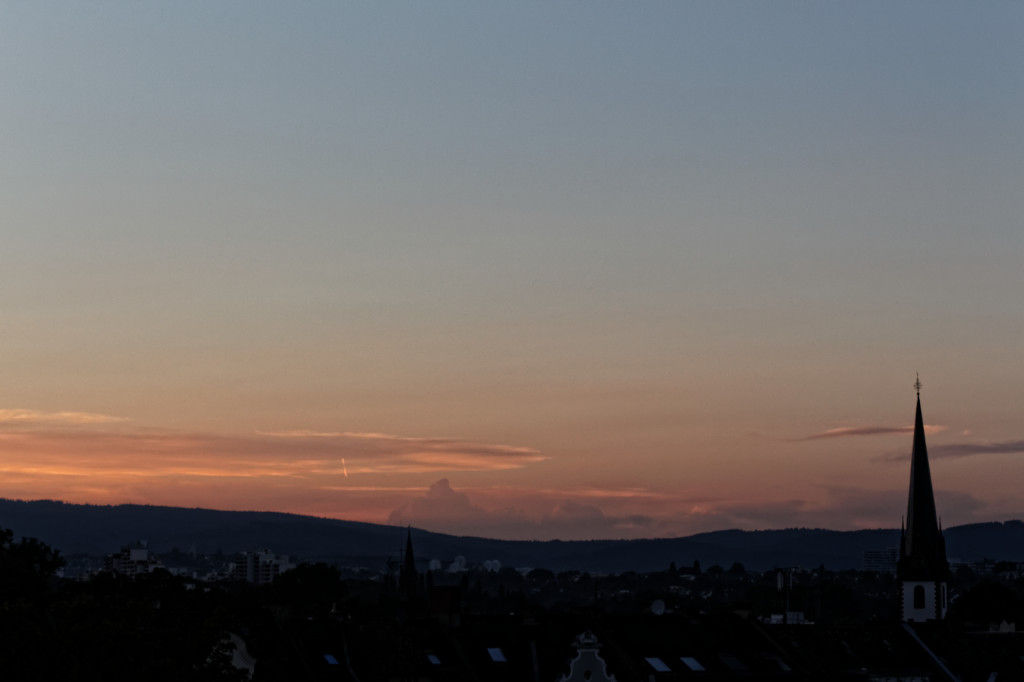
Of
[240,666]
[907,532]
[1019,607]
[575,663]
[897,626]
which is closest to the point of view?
[240,666]

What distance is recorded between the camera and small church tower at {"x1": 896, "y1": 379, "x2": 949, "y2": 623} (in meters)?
154

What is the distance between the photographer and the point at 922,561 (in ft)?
507

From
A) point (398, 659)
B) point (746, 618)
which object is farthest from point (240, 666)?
point (746, 618)

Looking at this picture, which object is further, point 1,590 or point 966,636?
point 966,636

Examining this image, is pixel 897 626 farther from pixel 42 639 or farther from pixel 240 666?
pixel 42 639

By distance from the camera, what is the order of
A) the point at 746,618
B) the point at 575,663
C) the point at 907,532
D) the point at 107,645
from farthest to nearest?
1. the point at 907,532
2. the point at 746,618
3. the point at 575,663
4. the point at 107,645

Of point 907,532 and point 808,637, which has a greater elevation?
point 907,532

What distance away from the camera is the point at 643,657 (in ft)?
307

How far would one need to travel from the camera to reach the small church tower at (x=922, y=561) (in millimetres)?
154000

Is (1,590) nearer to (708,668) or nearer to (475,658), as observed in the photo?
(475,658)

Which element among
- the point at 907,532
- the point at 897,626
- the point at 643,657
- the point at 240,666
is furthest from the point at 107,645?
Result: the point at 907,532

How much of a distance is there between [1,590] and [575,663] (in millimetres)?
30268

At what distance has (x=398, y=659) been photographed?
83812 mm

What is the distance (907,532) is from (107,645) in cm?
11368
